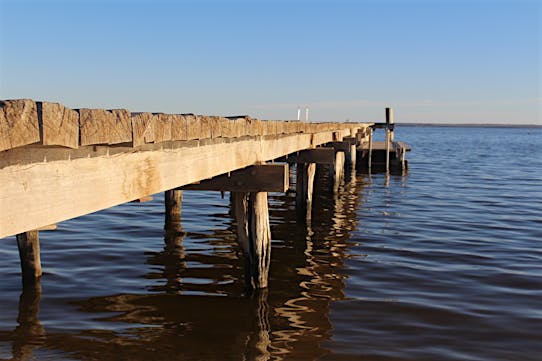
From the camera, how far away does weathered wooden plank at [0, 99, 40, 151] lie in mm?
2965

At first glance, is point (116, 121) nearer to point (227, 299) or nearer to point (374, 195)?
point (227, 299)

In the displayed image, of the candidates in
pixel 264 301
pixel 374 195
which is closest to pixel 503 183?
pixel 374 195

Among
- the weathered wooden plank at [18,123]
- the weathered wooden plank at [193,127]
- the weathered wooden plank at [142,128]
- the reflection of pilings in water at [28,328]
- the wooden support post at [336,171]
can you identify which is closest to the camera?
the weathered wooden plank at [18,123]

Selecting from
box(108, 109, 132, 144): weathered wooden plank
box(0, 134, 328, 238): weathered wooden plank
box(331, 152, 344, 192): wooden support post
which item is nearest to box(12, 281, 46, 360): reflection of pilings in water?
box(0, 134, 328, 238): weathered wooden plank

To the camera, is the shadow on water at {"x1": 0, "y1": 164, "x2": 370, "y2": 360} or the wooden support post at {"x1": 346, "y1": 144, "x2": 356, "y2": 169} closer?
the shadow on water at {"x1": 0, "y1": 164, "x2": 370, "y2": 360}

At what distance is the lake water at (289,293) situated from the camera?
7.07 metres

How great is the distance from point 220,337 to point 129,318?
4.52 feet

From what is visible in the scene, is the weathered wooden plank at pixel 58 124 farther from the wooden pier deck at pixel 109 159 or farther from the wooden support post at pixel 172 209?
the wooden support post at pixel 172 209

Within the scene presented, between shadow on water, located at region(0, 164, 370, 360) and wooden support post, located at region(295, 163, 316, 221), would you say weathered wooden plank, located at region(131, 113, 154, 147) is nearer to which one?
shadow on water, located at region(0, 164, 370, 360)

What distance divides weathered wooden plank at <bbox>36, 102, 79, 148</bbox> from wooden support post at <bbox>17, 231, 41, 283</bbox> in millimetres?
6071

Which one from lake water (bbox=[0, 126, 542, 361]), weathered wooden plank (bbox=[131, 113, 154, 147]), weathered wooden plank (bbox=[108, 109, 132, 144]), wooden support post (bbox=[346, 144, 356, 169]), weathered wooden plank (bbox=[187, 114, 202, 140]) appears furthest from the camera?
wooden support post (bbox=[346, 144, 356, 169])

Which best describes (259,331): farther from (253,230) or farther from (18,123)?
(18,123)

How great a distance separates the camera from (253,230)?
8570mm

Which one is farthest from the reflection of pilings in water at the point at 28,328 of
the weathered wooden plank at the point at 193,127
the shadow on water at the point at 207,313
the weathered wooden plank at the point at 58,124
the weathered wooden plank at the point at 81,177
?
the weathered wooden plank at the point at 58,124
